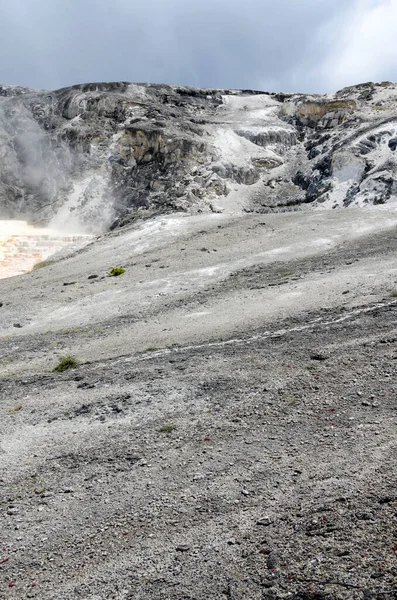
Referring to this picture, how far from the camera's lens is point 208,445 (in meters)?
10.9

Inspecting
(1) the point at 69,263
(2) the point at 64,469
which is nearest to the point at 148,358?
(2) the point at 64,469

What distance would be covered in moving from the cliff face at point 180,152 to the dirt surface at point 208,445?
28.1 meters

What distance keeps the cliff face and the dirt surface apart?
2812 centimetres

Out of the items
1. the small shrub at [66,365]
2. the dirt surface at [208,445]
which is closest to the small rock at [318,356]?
the dirt surface at [208,445]

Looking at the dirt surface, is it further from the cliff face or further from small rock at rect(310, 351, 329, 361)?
the cliff face

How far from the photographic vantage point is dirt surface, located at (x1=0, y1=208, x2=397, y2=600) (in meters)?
7.65

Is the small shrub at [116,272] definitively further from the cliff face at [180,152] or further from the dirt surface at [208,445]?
the cliff face at [180,152]

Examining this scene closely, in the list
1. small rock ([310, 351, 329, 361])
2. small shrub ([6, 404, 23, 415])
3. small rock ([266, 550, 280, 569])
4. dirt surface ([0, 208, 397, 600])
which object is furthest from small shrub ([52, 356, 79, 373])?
small rock ([266, 550, 280, 569])

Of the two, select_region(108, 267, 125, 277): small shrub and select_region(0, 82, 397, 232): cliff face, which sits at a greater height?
select_region(0, 82, 397, 232): cliff face

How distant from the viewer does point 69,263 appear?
34.5 meters

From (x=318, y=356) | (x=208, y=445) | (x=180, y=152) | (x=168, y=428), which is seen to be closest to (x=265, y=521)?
(x=208, y=445)

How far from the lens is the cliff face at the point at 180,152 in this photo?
162ft

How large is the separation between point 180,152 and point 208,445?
1970 inches

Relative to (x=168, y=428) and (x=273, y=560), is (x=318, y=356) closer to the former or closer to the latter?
(x=168, y=428)
